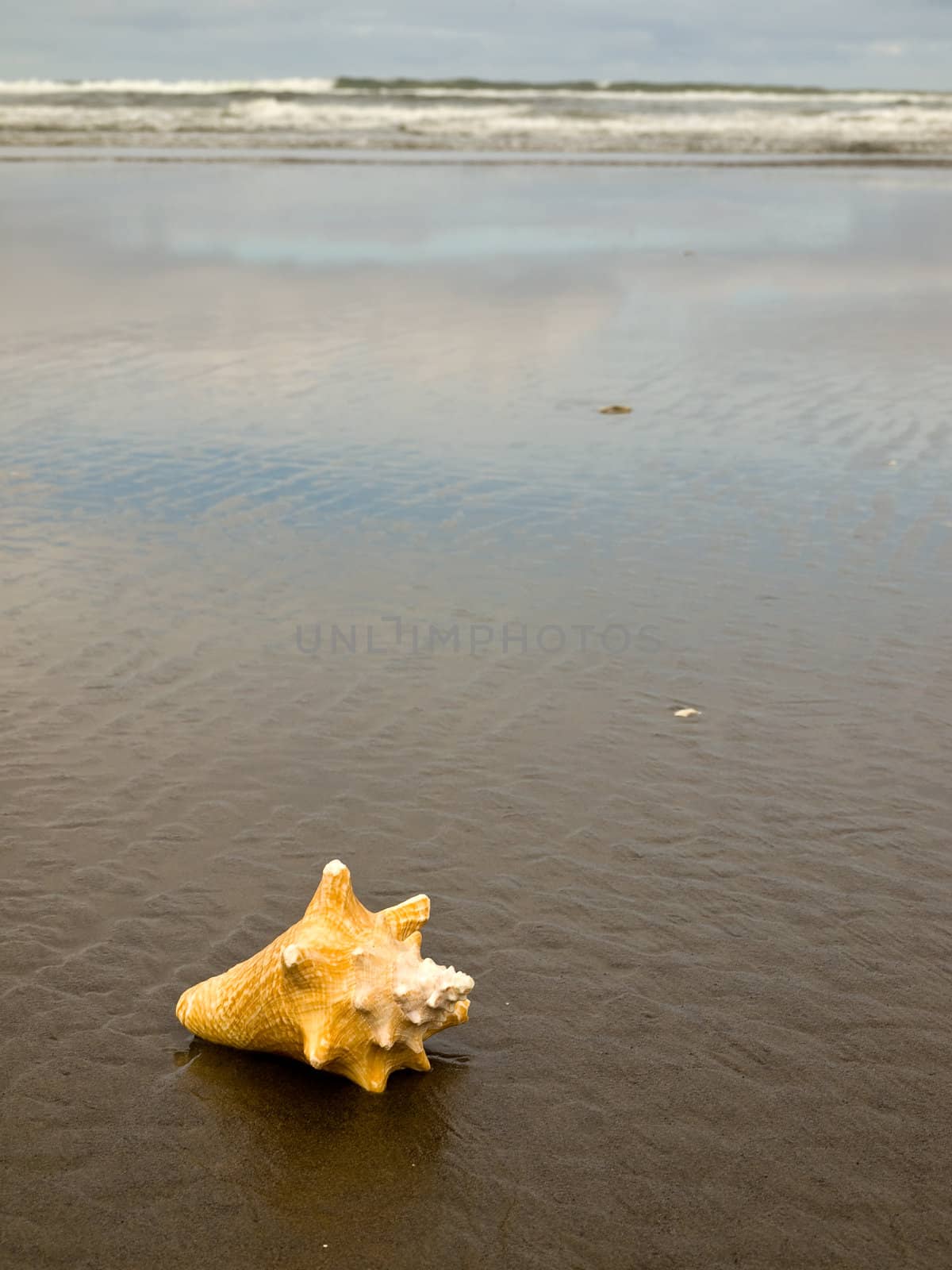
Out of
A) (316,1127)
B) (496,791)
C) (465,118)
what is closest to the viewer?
(316,1127)

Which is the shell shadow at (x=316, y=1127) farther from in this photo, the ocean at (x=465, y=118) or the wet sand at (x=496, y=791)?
the ocean at (x=465, y=118)

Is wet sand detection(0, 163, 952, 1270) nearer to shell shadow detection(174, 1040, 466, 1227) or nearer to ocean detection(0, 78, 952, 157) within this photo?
shell shadow detection(174, 1040, 466, 1227)

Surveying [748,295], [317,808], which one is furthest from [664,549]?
[748,295]

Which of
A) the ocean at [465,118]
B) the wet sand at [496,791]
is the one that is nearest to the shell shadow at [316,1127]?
the wet sand at [496,791]

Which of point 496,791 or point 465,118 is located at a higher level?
point 465,118

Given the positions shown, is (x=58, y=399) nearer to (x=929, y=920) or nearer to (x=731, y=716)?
(x=731, y=716)

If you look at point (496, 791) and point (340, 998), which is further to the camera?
point (496, 791)

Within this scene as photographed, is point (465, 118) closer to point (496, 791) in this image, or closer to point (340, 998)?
point (496, 791)

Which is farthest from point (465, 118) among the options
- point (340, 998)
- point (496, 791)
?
point (340, 998)
